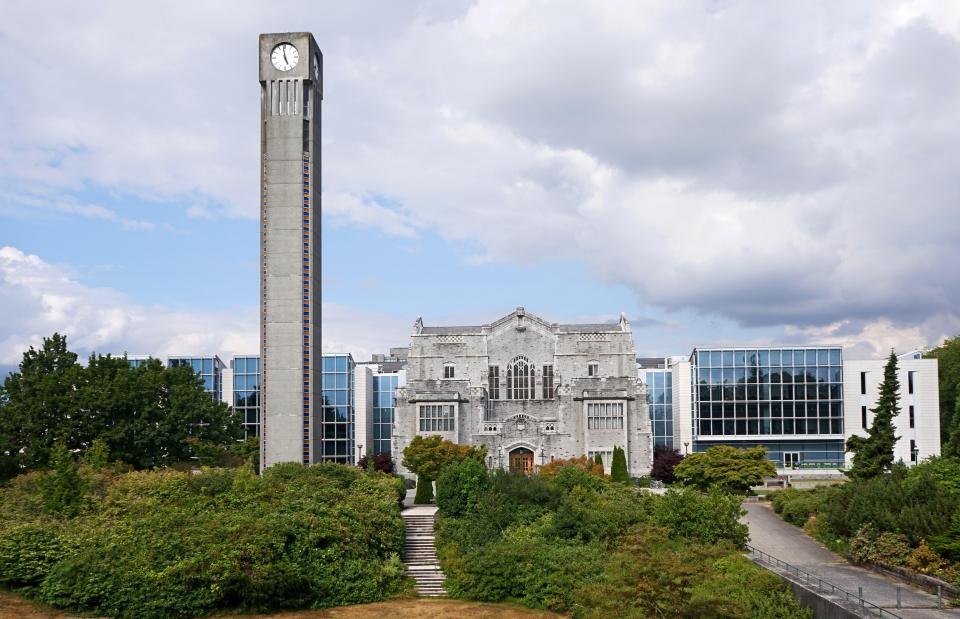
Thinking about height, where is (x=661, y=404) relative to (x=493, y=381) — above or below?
below

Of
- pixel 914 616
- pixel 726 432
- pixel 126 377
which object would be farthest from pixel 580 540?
pixel 726 432

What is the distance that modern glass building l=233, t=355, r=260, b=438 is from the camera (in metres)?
76.6

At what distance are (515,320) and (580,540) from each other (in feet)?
116

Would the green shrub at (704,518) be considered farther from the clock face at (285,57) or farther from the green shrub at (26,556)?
the clock face at (285,57)

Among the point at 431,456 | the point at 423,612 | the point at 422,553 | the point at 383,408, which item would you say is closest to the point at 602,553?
the point at 423,612

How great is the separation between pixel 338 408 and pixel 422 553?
36.6m

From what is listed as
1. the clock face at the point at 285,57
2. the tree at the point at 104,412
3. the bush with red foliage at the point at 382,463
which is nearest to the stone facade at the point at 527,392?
the bush with red foliage at the point at 382,463

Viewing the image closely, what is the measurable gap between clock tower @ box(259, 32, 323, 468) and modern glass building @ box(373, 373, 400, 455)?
2482 centimetres

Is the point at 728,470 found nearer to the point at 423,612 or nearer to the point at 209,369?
the point at 423,612

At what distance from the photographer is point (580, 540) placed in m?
37.4

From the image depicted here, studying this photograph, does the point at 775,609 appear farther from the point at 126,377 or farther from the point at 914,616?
the point at 126,377

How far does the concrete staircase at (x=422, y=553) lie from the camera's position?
1468 inches

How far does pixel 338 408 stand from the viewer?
75875mm

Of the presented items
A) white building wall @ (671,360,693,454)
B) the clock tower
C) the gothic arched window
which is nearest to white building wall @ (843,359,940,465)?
white building wall @ (671,360,693,454)
